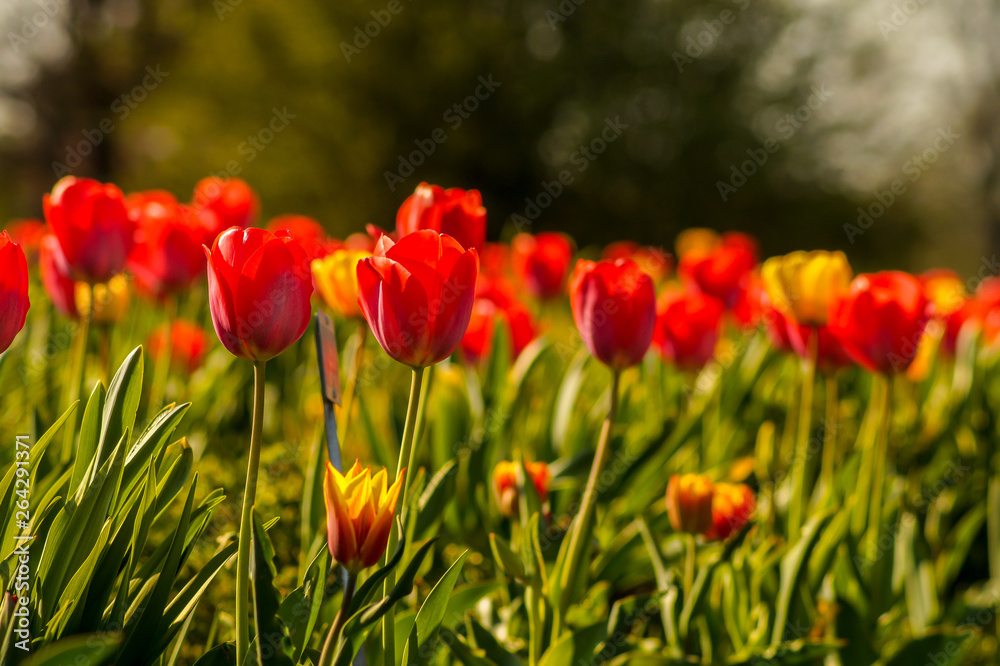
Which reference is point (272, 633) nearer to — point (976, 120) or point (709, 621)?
point (709, 621)

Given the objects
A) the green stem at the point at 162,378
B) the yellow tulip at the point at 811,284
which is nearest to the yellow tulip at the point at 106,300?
the green stem at the point at 162,378

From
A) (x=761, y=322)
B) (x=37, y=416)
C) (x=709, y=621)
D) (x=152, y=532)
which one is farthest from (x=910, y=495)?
(x=37, y=416)

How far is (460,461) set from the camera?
Result: 164 cm

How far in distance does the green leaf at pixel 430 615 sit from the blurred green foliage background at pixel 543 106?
10891 mm

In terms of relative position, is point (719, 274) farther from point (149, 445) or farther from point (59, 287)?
point (149, 445)

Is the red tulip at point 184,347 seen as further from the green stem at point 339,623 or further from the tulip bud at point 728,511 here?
the green stem at point 339,623

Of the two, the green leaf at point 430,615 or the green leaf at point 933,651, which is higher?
the green leaf at point 430,615

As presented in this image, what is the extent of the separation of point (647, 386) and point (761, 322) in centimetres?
47

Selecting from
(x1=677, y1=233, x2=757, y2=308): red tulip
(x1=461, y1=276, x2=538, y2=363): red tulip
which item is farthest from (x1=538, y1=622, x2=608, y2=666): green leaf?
(x1=677, y1=233, x2=757, y2=308): red tulip

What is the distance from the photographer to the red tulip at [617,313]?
3.39 ft

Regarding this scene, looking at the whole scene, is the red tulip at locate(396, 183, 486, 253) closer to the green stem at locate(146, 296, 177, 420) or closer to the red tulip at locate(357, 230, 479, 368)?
the red tulip at locate(357, 230, 479, 368)

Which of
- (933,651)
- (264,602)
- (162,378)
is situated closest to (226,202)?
(162,378)

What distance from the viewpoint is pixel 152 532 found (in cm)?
140

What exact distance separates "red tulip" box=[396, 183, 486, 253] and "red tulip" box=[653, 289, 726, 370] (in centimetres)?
85
